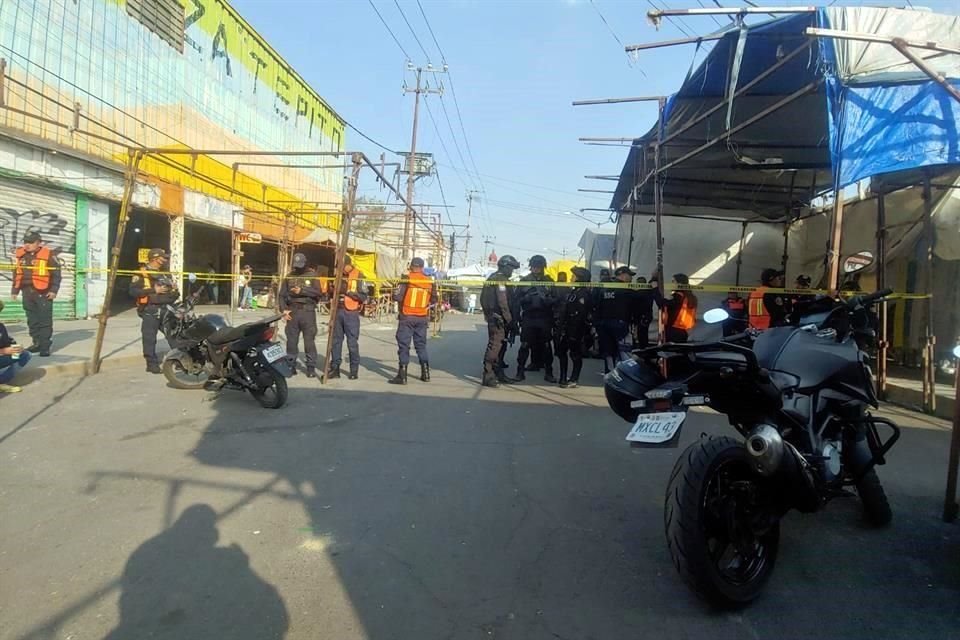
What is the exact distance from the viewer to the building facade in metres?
12.9

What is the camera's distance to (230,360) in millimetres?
6977

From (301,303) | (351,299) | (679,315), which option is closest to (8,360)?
(301,303)

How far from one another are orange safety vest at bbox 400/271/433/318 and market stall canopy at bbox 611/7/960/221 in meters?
4.06

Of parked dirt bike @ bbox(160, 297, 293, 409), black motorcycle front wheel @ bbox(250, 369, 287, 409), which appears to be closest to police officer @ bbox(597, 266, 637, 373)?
parked dirt bike @ bbox(160, 297, 293, 409)

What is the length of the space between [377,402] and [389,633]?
192 inches

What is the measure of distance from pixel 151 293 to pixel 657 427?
769 centimetres

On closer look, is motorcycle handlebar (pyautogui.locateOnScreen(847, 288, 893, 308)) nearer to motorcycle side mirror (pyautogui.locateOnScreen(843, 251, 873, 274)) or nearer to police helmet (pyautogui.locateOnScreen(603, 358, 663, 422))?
police helmet (pyautogui.locateOnScreen(603, 358, 663, 422))

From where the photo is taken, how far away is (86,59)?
15203mm

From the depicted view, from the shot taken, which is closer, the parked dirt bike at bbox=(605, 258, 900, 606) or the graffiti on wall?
the parked dirt bike at bbox=(605, 258, 900, 606)

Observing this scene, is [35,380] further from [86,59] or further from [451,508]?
[86,59]

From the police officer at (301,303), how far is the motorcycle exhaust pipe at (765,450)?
22.4ft

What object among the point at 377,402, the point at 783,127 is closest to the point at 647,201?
the point at 783,127

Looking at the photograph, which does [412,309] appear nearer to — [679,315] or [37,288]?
[679,315]

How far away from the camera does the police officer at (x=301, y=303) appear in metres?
8.70
